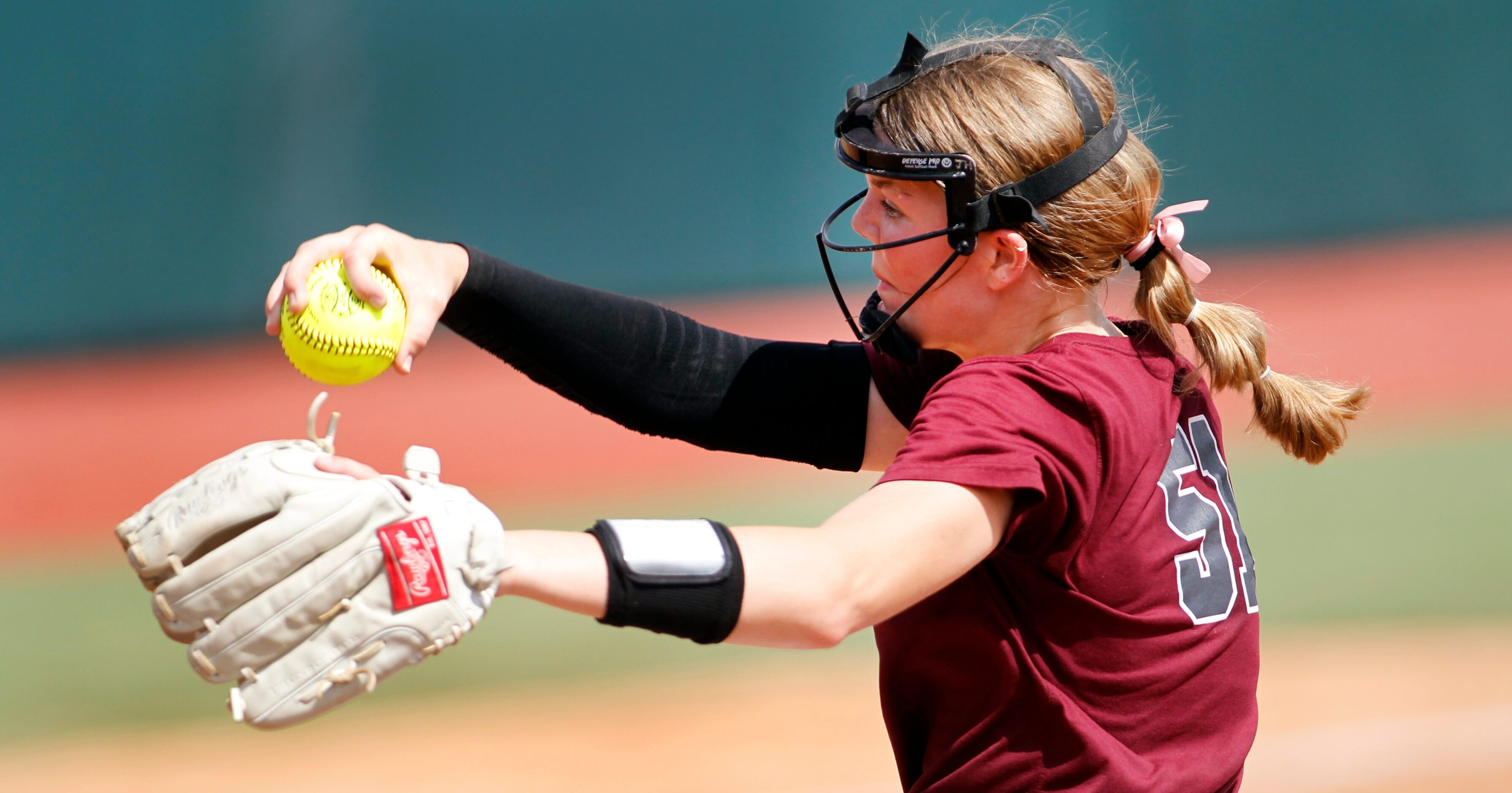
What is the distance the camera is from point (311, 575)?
136 cm

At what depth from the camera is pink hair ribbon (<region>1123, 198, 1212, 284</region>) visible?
195cm

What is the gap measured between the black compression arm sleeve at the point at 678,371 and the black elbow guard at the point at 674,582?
0.75 metres

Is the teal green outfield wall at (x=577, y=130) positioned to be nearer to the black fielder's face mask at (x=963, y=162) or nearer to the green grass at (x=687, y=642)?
the green grass at (x=687, y=642)

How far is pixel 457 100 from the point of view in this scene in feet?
35.8

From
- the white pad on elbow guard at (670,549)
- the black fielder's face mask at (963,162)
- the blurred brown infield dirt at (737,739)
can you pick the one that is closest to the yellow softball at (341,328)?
the white pad on elbow guard at (670,549)

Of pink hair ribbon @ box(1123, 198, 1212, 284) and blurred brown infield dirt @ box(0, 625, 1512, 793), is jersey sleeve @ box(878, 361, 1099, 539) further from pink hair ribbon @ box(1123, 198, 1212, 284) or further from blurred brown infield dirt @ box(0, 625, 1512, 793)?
blurred brown infield dirt @ box(0, 625, 1512, 793)

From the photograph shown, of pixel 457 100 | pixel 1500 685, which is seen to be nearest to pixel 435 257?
pixel 1500 685

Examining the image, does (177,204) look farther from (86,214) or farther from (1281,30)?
(1281,30)

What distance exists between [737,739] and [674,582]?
3.52m

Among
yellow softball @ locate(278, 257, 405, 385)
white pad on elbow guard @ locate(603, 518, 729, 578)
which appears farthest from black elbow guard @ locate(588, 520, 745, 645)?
yellow softball @ locate(278, 257, 405, 385)

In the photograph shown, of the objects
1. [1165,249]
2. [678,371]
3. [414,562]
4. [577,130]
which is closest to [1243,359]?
[1165,249]

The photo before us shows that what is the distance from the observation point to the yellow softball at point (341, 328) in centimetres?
175

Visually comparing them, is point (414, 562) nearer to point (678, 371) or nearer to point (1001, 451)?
point (1001, 451)

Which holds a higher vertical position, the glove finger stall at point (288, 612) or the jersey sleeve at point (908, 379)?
the jersey sleeve at point (908, 379)
